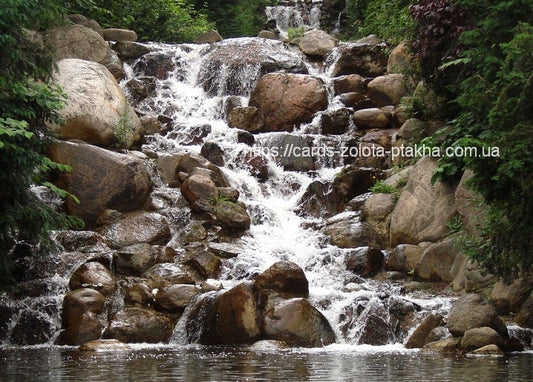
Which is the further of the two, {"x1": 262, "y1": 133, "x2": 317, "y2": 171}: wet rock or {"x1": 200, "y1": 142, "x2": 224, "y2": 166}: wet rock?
{"x1": 262, "y1": 133, "x2": 317, "y2": 171}: wet rock

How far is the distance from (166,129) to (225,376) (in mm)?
13307

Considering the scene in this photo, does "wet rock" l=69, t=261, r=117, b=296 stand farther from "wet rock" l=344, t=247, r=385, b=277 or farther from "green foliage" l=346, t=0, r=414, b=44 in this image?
"green foliage" l=346, t=0, r=414, b=44

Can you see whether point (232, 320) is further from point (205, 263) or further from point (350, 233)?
point (350, 233)

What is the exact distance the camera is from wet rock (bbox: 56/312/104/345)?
11.6 m

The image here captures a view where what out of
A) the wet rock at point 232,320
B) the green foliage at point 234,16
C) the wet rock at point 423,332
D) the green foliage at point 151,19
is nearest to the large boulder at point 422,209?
the wet rock at point 423,332

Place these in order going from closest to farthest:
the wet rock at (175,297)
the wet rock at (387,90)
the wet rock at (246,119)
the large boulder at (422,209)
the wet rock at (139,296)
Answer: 1. the wet rock at (175,297)
2. the wet rock at (139,296)
3. the large boulder at (422,209)
4. the wet rock at (246,119)
5. the wet rock at (387,90)

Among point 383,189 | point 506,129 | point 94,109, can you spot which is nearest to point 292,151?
point 383,189

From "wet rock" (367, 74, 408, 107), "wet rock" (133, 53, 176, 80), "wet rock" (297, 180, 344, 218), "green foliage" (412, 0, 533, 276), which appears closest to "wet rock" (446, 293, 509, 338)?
"green foliage" (412, 0, 533, 276)

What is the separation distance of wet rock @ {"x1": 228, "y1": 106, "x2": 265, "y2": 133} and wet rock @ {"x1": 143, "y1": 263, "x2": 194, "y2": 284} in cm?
704

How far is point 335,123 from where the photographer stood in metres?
19.5

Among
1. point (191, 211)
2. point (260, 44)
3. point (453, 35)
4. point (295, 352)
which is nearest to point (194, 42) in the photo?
point (260, 44)

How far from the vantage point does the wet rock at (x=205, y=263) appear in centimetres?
1358

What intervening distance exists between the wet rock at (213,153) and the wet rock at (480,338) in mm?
9370

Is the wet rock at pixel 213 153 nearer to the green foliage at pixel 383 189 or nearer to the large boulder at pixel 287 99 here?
the large boulder at pixel 287 99
